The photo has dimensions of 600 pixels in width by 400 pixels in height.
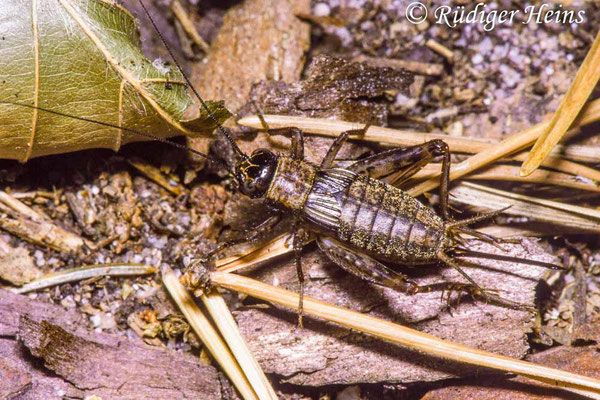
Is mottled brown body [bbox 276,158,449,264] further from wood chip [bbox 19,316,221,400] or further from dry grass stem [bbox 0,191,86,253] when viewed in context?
dry grass stem [bbox 0,191,86,253]

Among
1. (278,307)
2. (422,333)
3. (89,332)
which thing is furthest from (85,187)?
(422,333)

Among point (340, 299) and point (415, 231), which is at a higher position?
point (415, 231)

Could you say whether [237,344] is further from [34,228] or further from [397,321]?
[34,228]

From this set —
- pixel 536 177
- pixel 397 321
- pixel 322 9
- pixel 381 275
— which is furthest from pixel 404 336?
pixel 322 9

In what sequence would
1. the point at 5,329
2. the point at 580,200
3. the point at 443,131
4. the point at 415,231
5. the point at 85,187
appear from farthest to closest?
the point at 443,131 → the point at 85,187 → the point at 580,200 → the point at 415,231 → the point at 5,329

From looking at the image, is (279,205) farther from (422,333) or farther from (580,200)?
(580,200)

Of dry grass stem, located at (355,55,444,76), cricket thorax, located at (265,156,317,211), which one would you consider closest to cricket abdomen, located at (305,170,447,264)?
cricket thorax, located at (265,156,317,211)

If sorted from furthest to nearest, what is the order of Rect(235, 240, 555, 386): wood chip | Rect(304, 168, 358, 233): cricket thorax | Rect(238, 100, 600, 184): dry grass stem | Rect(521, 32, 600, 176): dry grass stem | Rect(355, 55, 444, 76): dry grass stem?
Rect(355, 55, 444, 76): dry grass stem < Rect(304, 168, 358, 233): cricket thorax < Rect(238, 100, 600, 184): dry grass stem < Rect(235, 240, 555, 386): wood chip < Rect(521, 32, 600, 176): dry grass stem
